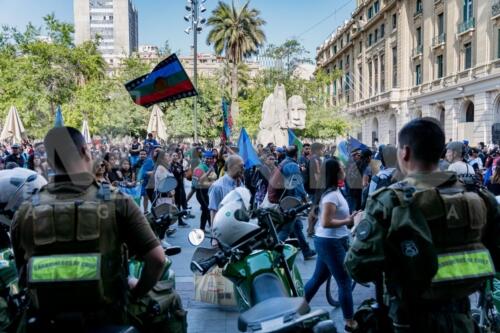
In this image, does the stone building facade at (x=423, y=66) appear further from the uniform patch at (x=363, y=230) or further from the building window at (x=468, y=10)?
the uniform patch at (x=363, y=230)

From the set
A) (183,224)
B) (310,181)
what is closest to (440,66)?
(310,181)

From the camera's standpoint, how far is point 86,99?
27.7 m

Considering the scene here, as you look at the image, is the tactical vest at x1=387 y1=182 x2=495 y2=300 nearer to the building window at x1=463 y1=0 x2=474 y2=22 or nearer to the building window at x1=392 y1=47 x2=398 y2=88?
the building window at x1=463 y1=0 x2=474 y2=22

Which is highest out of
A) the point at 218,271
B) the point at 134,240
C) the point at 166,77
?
the point at 166,77

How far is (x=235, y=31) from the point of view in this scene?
4281 cm

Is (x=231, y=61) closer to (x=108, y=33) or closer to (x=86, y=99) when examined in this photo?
(x=86, y=99)

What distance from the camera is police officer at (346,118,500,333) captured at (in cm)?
215

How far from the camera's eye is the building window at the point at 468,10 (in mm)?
31156

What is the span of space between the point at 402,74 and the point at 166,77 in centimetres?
3827

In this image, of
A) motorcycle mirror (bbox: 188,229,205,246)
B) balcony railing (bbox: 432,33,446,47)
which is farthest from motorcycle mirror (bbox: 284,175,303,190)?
balcony railing (bbox: 432,33,446,47)

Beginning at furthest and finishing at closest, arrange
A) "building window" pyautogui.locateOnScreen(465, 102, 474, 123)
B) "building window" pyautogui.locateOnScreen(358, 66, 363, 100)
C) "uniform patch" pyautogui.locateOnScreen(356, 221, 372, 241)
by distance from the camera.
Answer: "building window" pyautogui.locateOnScreen(358, 66, 363, 100) < "building window" pyautogui.locateOnScreen(465, 102, 474, 123) < "uniform patch" pyautogui.locateOnScreen(356, 221, 372, 241)

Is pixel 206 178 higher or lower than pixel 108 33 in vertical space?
lower

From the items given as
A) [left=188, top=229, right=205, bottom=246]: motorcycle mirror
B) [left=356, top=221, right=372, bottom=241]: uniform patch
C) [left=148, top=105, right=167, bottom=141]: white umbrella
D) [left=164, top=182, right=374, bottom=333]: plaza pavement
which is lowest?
[left=164, top=182, right=374, bottom=333]: plaza pavement

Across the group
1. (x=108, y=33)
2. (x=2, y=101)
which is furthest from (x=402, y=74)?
(x=108, y=33)
